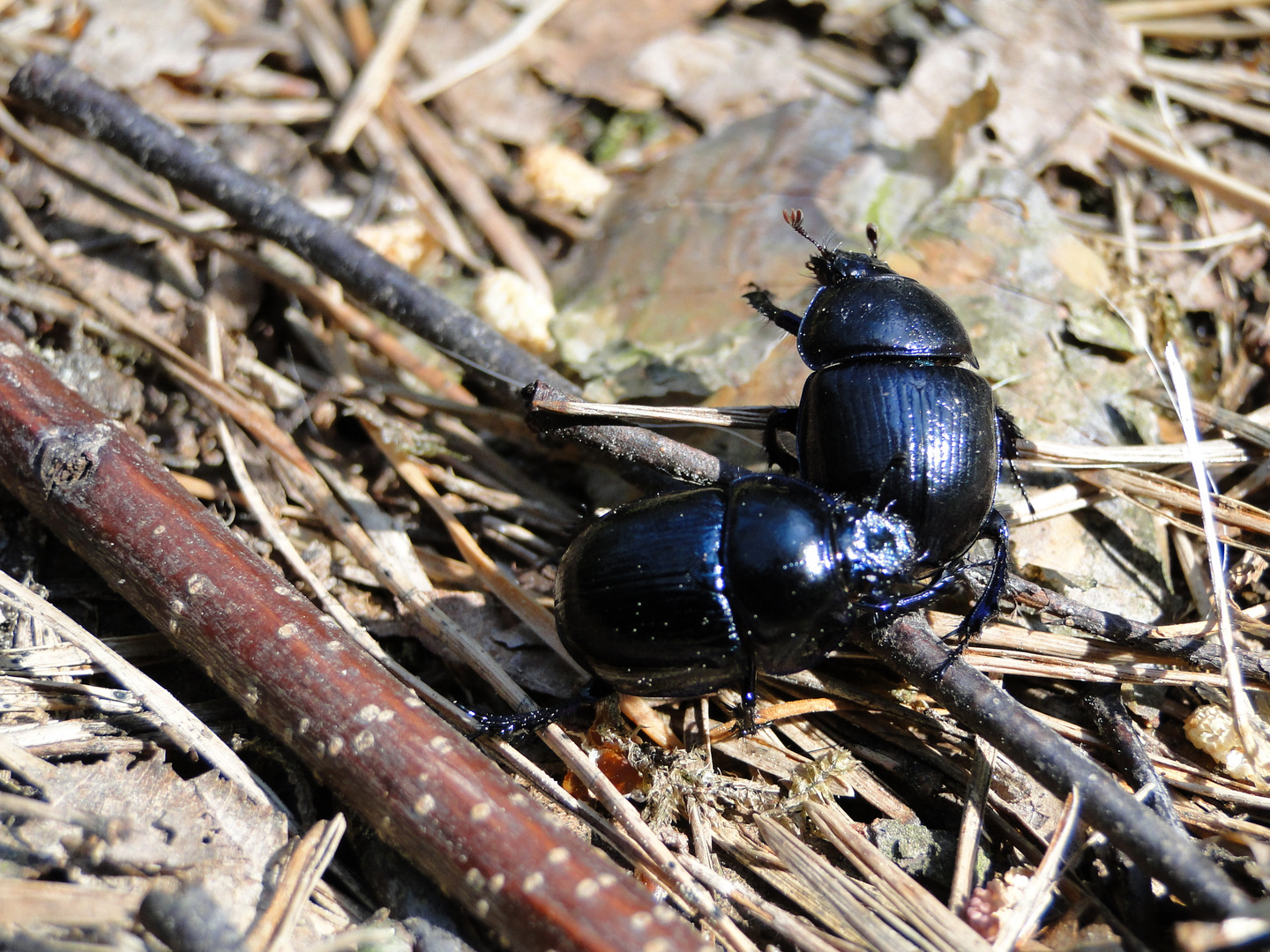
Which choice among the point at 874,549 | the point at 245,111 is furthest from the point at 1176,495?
the point at 245,111

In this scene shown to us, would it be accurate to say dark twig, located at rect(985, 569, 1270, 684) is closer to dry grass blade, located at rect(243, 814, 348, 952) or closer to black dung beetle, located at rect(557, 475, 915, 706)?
black dung beetle, located at rect(557, 475, 915, 706)

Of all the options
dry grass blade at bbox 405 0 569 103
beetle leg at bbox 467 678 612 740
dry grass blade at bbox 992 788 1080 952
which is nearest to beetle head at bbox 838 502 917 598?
dry grass blade at bbox 992 788 1080 952

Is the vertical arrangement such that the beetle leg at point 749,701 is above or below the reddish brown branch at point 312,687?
below

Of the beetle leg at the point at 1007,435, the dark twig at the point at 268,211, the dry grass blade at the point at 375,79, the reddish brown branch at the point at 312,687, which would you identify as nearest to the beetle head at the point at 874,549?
the beetle leg at the point at 1007,435

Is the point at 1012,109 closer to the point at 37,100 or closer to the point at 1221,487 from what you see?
the point at 1221,487

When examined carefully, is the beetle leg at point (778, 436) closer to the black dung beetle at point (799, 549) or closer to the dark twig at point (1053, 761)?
the black dung beetle at point (799, 549)

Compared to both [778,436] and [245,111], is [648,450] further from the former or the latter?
[245,111]
